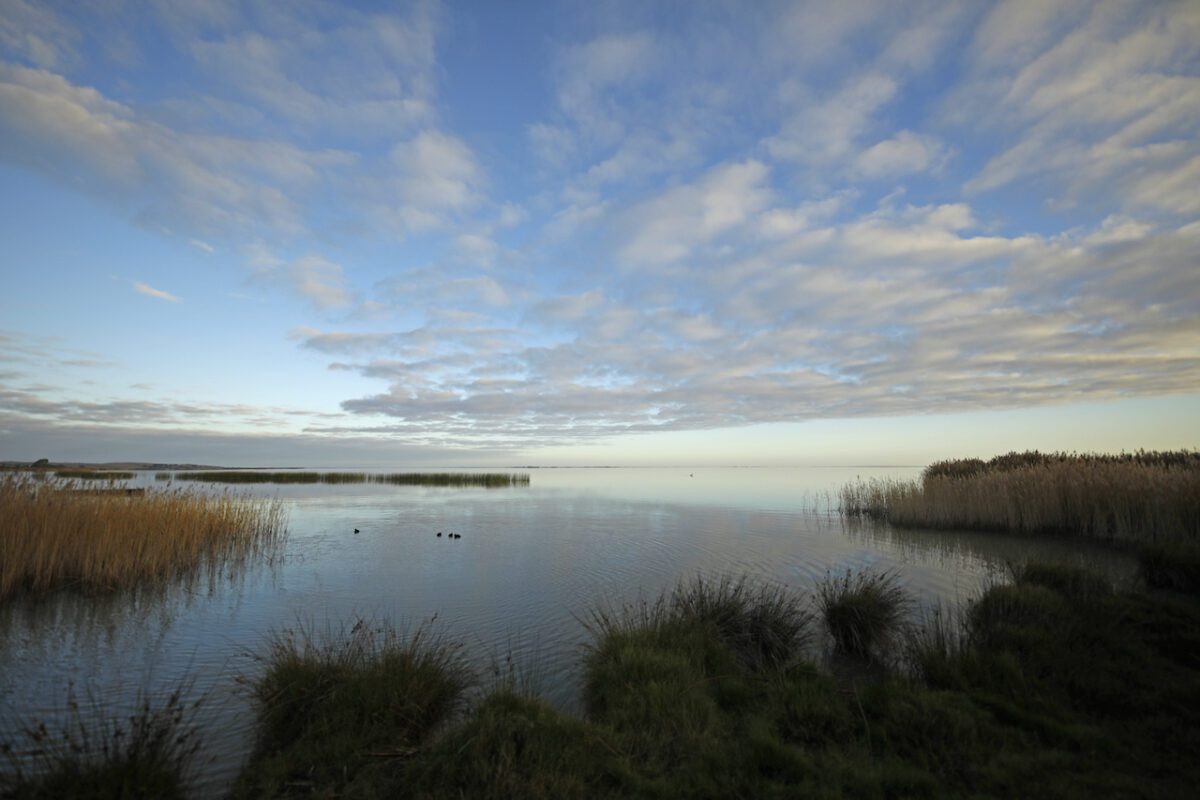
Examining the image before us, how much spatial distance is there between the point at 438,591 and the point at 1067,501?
18438mm

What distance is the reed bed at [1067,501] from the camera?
44.0 feet

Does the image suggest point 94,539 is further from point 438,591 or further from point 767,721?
point 767,721

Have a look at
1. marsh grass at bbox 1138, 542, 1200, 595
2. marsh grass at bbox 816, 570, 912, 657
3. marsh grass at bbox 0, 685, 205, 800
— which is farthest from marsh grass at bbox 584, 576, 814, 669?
marsh grass at bbox 1138, 542, 1200, 595

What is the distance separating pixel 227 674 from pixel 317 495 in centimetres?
3389

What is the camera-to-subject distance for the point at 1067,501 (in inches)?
650

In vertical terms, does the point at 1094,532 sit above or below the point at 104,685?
above

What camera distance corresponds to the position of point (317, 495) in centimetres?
3744

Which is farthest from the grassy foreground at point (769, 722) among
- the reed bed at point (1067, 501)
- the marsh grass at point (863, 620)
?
the reed bed at point (1067, 501)

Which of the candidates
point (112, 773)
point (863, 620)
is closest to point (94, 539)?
point (112, 773)

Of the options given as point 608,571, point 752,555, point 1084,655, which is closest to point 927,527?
point 752,555

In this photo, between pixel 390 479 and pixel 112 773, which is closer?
pixel 112 773

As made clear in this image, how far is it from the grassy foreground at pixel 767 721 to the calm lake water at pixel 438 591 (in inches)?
34.4

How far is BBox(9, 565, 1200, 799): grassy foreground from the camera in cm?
395

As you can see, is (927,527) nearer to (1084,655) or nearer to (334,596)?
(1084,655)
